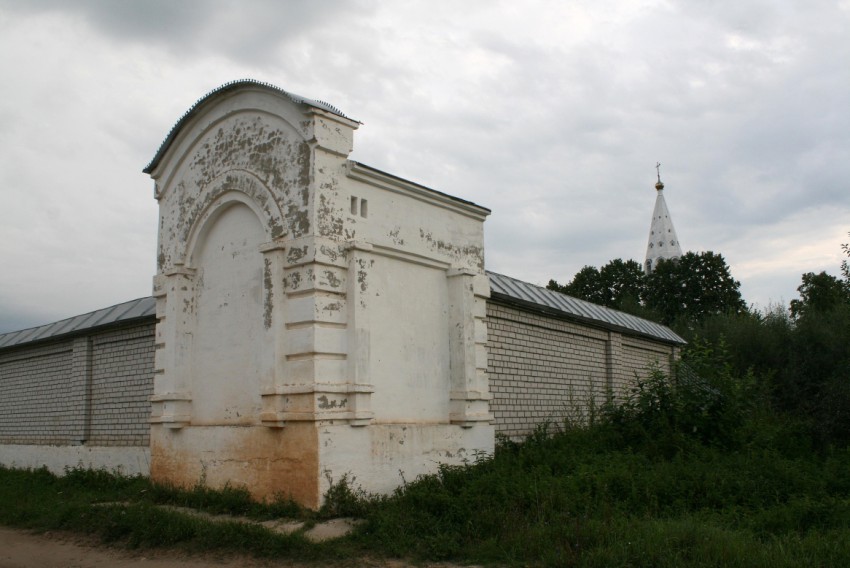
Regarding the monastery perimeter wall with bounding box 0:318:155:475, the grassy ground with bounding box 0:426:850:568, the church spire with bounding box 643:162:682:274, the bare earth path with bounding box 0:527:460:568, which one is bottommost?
the bare earth path with bounding box 0:527:460:568

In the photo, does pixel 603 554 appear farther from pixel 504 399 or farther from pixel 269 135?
pixel 269 135

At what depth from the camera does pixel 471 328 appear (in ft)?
35.1

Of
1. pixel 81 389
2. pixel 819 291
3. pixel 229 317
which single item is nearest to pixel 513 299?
pixel 229 317

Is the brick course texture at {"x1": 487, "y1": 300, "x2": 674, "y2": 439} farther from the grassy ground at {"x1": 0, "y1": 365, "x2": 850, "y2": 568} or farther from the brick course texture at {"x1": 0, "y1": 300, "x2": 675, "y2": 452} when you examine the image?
the grassy ground at {"x1": 0, "y1": 365, "x2": 850, "y2": 568}

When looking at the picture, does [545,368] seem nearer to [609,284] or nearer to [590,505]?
[590,505]

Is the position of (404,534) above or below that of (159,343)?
below

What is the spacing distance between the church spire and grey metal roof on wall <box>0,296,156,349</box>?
132 ft

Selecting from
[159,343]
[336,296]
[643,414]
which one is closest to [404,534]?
[336,296]

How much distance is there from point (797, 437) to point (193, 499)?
32.8ft

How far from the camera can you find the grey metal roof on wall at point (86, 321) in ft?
45.4

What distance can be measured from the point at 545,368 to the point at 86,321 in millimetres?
9531

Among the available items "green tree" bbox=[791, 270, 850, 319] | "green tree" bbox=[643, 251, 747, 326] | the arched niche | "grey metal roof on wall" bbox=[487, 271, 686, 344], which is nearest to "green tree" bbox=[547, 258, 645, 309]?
"green tree" bbox=[643, 251, 747, 326]

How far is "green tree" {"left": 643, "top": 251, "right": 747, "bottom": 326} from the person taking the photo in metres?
40.5

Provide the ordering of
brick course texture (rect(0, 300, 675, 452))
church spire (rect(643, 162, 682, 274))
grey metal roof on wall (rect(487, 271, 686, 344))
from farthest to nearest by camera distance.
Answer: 1. church spire (rect(643, 162, 682, 274))
2. grey metal roof on wall (rect(487, 271, 686, 344))
3. brick course texture (rect(0, 300, 675, 452))
